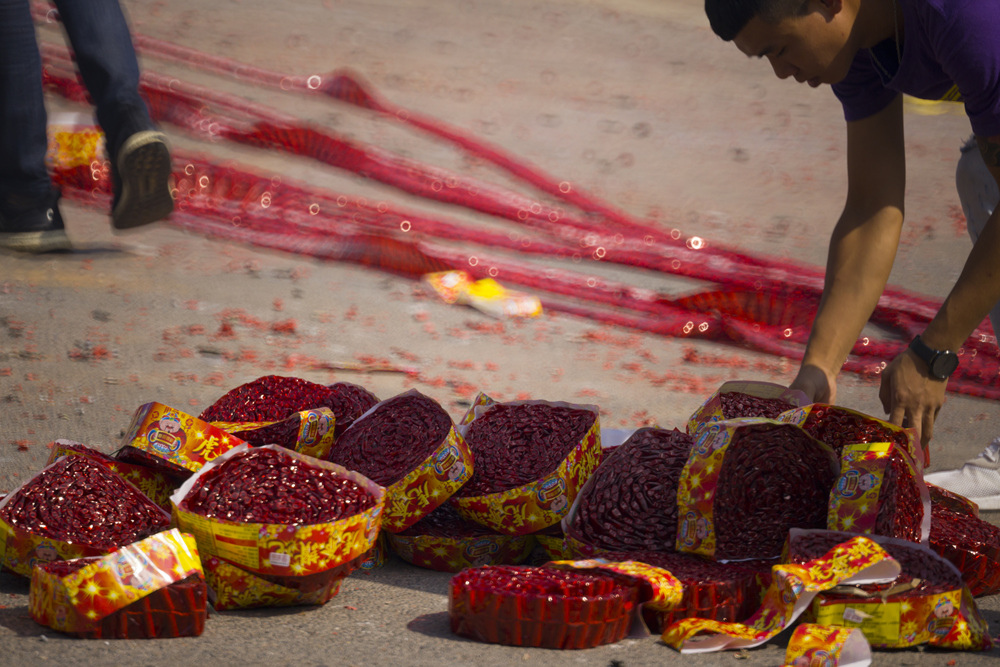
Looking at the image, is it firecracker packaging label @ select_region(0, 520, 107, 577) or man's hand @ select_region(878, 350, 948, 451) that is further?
man's hand @ select_region(878, 350, 948, 451)

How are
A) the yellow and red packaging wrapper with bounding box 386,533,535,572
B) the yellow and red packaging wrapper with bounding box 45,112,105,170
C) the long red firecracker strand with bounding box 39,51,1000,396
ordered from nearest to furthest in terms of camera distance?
the yellow and red packaging wrapper with bounding box 386,533,535,572, the yellow and red packaging wrapper with bounding box 45,112,105,170, the long red firecracker strand with bounding box 39,51,1000,396

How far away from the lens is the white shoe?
7.68 ft

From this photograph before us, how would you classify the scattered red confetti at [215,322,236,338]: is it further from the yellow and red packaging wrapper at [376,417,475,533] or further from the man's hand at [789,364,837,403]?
the man's hand at [789,364,837,403]

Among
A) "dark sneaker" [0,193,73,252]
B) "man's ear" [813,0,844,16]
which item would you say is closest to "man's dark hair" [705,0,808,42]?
"man's ear" [813,0,844,16]

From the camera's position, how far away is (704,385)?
3.44m

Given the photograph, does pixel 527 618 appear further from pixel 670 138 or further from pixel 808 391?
pixel 670 138

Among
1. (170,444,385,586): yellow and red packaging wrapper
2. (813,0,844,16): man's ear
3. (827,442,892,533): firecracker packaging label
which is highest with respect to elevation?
(813,0,844,16): man's ear

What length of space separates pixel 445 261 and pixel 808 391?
8.81 ft

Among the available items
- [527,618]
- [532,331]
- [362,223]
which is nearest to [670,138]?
[362,223]

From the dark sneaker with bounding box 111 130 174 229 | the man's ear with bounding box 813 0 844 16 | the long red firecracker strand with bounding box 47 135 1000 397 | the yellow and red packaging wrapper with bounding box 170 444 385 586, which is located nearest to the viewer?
the yellow and red packaging wrapper with bounding box 170 444 385 586

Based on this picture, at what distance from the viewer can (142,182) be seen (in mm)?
4734

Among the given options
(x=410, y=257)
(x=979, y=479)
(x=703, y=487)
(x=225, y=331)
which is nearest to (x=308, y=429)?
(x=703, y=487)

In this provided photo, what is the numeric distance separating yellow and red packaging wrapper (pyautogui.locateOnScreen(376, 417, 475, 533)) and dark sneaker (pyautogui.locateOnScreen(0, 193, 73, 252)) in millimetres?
3096

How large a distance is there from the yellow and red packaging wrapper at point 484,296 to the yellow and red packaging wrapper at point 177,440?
2.29m
